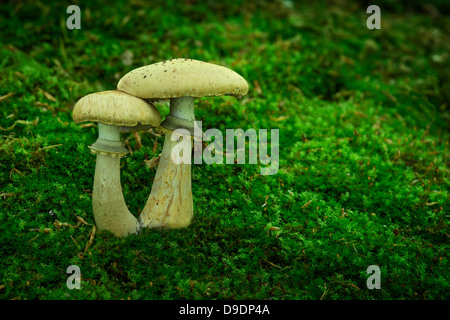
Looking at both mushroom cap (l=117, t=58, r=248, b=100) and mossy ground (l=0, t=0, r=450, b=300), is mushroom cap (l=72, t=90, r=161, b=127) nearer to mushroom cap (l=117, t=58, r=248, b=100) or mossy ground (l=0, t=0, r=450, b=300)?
mushroom cap (l=117, t=58, r=248, b=100)

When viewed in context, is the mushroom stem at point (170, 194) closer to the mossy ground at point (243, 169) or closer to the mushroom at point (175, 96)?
the mushroom at point (175, 96)

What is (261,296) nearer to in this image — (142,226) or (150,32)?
(142,226)

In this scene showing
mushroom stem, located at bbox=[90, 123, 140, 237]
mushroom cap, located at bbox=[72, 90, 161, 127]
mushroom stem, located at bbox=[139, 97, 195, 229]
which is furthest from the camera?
mushroom stem, located at bbox=[139, 97, 195, 229]

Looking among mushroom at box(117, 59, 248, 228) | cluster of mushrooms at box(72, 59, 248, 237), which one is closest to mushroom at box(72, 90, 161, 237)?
cluster of mushrooms at box(72, 59, 248, 237)

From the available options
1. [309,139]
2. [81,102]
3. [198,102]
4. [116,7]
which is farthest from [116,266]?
[116,7]

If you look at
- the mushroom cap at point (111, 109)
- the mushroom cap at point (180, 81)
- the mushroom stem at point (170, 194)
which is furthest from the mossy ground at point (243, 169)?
the mushroom cap at point (180, 81)

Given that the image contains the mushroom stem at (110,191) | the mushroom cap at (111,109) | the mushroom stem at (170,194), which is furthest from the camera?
the mushroom stem at (170,194)

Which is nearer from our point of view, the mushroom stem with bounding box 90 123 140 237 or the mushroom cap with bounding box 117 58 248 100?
the mushroom cap with bounding box 117 58 248 100
